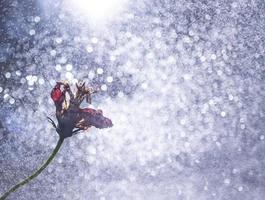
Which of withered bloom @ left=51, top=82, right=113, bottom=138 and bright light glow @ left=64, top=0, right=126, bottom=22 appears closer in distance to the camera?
withered bloom @ left=51, top=82, right=113, bottom=138

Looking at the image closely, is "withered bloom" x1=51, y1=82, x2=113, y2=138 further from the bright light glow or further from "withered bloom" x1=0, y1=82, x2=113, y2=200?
the bright light glow

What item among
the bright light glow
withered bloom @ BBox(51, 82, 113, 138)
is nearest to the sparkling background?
the bright light glow

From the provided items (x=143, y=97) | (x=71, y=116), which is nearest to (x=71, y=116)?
(x=71, y=116)

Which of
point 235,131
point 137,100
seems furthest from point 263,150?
point 137,100

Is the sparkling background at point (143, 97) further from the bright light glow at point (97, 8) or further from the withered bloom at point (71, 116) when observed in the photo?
the withered bloom at point (71, 116)

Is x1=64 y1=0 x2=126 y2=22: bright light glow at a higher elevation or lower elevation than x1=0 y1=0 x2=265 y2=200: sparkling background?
higher

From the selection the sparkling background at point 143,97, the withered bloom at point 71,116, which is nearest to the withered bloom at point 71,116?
the withered bloom at point 71,116

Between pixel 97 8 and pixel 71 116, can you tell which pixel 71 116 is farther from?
pixel 97 8
